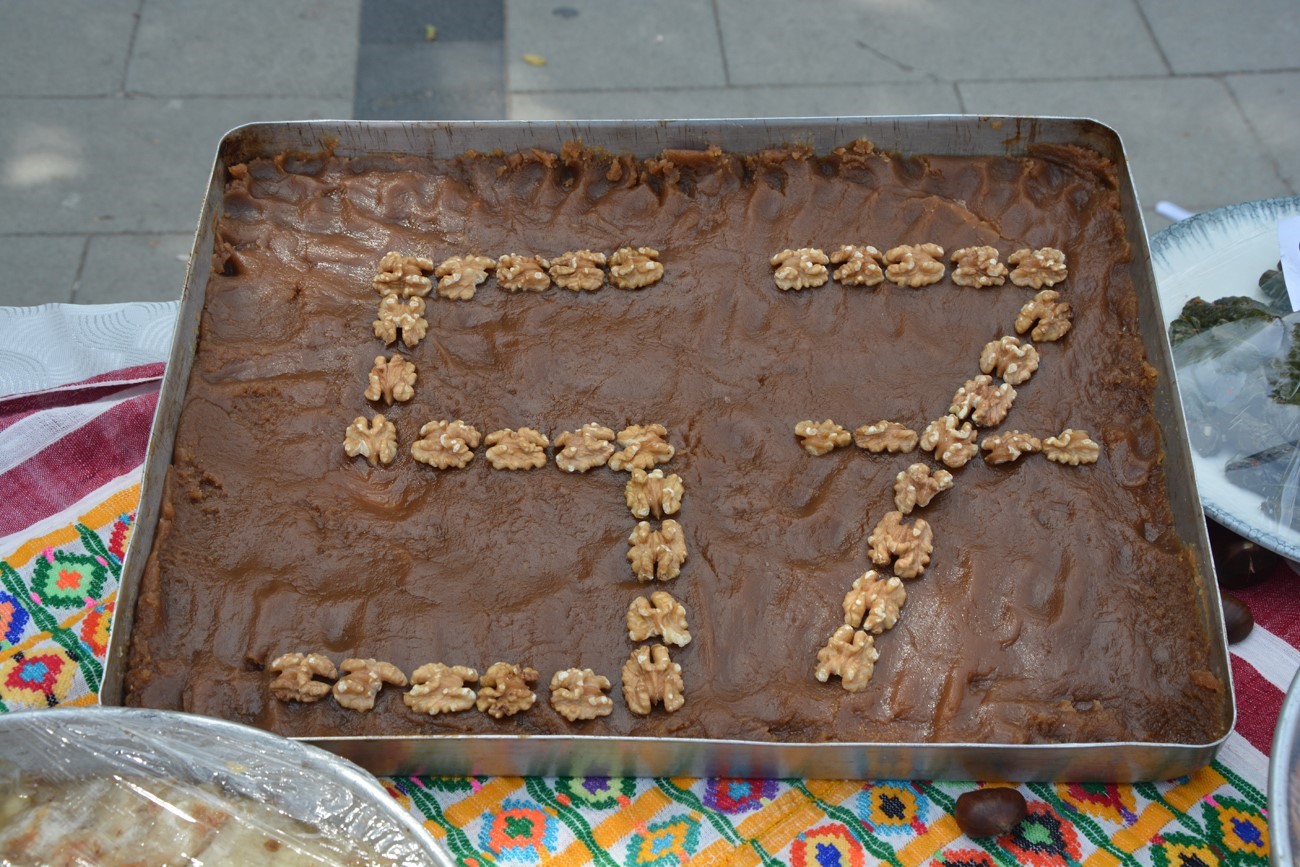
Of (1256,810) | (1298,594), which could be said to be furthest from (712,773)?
(1298,594)

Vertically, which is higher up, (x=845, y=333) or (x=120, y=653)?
(x=845, y=333)

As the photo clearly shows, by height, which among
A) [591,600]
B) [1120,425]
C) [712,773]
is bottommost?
[712,773]

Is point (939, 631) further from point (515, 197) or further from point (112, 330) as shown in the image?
point (112, 330)

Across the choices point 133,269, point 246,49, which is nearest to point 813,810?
point 133,269

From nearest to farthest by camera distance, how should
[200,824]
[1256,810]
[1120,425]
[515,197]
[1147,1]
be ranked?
[200,824] < [1256,810] < [1120,425] < [515,197] < [1147,1]

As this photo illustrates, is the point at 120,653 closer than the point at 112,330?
Yes

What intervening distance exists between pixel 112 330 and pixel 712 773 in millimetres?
1893

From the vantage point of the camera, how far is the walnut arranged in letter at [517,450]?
2271mm

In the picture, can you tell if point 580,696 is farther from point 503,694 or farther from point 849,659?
point 849,659

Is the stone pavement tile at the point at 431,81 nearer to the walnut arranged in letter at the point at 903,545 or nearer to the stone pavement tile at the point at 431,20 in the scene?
the stone pavement tile at the point at 431,20

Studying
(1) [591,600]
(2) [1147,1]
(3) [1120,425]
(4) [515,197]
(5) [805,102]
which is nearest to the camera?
(1) [591,600]

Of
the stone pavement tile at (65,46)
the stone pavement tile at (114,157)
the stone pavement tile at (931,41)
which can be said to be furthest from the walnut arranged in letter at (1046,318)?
the stone pavement tile at (65,46)

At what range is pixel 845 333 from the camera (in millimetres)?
2484

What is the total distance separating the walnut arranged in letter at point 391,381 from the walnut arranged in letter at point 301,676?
62cm
